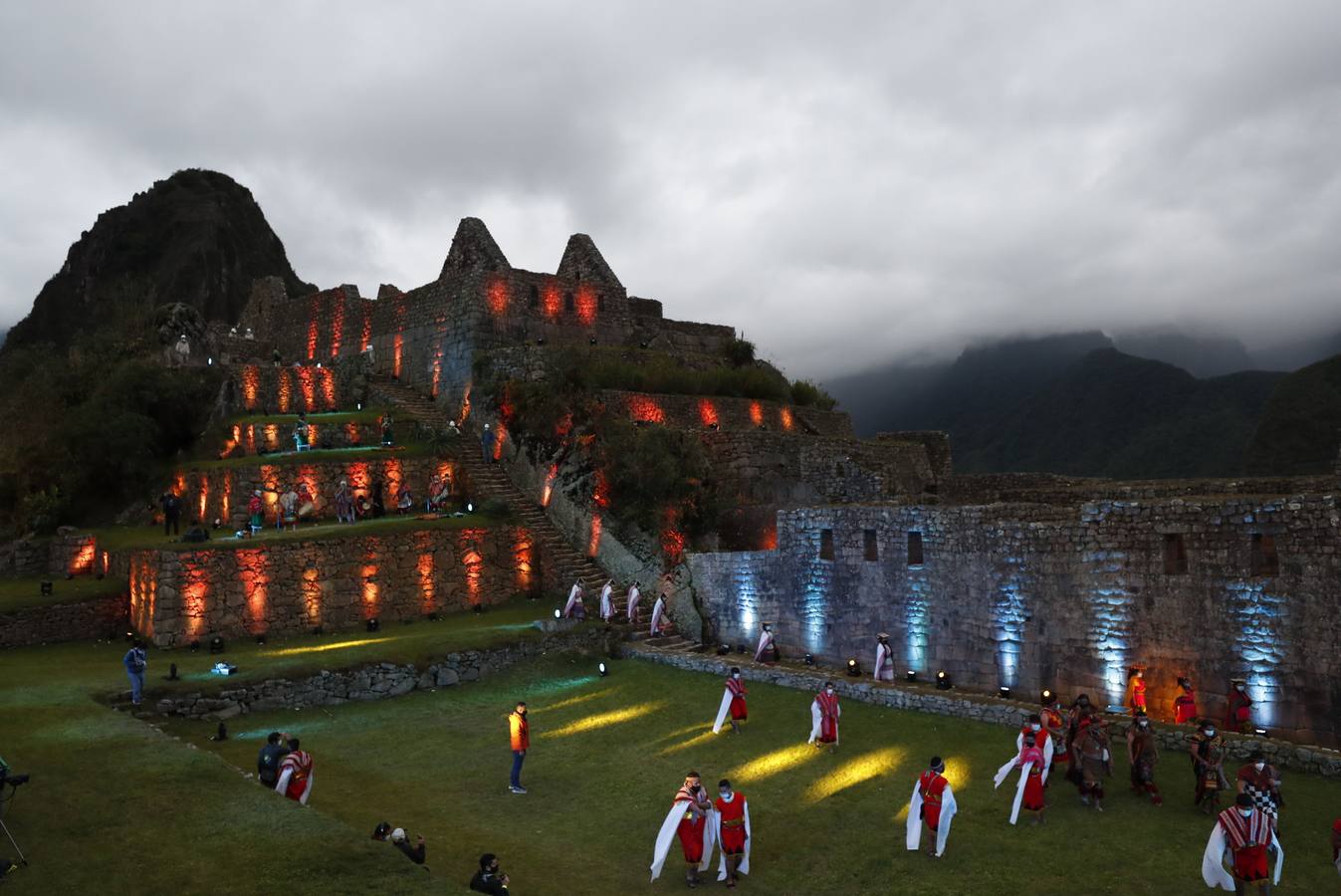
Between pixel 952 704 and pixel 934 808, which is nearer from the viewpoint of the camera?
pixel 934 808

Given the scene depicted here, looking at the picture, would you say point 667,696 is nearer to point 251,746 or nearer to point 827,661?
point 827,661

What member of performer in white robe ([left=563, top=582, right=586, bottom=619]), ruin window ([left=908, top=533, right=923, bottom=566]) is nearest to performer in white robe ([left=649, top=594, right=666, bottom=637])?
performer in white robe ([left=563, top=582, right=586, bottom=619])

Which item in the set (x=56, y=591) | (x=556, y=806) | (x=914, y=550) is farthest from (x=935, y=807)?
(x=56, y=591)

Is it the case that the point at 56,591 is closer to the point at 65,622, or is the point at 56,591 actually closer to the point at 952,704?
the point at 65,622

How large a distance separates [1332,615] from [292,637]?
78.5 feet

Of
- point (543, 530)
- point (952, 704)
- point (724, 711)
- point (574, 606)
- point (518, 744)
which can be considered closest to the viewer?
point (518, 744)

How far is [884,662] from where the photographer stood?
1889 cm

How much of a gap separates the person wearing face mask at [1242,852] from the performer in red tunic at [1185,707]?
5.14 m

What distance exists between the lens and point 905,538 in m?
19.4

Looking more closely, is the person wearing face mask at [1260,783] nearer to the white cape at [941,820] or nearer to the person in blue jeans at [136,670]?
the white cape at [941,820]

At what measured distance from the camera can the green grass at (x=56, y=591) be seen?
24656mm

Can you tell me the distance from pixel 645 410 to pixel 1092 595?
18.8m

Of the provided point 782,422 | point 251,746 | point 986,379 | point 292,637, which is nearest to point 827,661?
point 251,746

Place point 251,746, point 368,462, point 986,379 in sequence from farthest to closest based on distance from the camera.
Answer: point 986,379, point 368,462, point 251,746
